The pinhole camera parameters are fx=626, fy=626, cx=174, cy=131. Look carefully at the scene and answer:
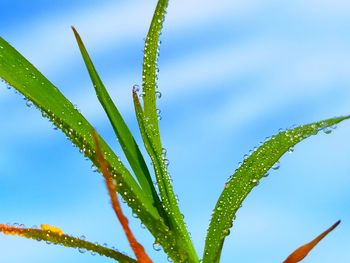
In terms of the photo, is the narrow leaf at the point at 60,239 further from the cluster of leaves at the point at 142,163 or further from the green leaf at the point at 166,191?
the green leaf at the point at 166,191

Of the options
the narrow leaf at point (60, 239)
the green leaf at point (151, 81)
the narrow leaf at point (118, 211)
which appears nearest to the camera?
the narrow leaf at point (118, 211)

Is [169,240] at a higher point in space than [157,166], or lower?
lower

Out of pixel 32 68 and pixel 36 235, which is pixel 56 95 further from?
pixel 36 235

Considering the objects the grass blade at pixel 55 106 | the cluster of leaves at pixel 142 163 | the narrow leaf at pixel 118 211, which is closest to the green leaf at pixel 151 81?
the cluster of leaves at pixel 142 163

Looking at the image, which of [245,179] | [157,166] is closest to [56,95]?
[157,166]

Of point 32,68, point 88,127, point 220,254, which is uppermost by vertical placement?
point 32,68

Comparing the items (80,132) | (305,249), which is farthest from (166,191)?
(305,249)
